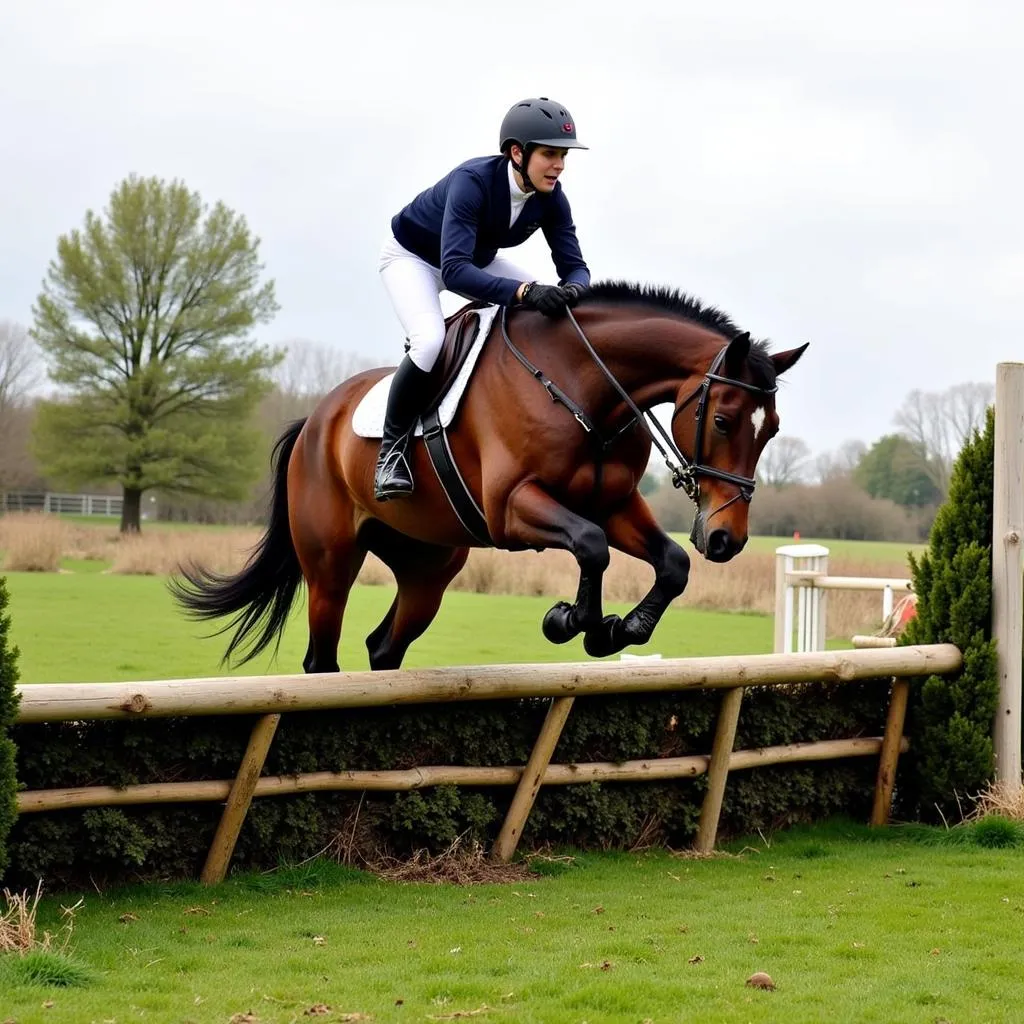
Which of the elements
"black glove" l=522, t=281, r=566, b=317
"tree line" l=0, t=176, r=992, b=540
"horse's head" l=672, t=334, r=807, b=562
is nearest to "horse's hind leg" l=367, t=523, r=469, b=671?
"black glove" l=522, t=281, r=566, b=317

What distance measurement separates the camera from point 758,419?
14.0 ft

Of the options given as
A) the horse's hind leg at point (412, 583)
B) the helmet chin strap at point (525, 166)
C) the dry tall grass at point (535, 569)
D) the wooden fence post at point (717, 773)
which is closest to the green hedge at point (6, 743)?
the horse's hind leg at point (412, 583)

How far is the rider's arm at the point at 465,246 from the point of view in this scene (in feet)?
15.2

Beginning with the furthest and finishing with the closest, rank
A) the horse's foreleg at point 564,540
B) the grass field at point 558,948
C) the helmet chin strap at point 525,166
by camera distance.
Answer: the helmet chin strap at point 525,166 → the horse's foreleg at point 564,540 → the grass field at point 558,948

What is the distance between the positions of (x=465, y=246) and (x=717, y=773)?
2.67 m

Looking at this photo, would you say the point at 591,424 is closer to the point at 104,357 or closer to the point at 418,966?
the point at 418,966

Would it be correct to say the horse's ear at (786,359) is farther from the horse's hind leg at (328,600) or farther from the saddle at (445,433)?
the horse's hind leg at (328,600)

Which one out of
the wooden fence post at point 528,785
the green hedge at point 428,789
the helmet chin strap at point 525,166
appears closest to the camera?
the green hedge at point 428,789

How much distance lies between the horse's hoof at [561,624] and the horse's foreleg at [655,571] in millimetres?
90

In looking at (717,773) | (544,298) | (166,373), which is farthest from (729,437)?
(166,373)

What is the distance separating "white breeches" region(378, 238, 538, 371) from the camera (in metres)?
4.85

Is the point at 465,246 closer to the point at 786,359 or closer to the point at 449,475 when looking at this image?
the point at 449,475

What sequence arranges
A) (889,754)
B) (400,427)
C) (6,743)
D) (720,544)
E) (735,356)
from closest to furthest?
(6,743) → (720,544) → (735,356) → (400,427) → (889,754)

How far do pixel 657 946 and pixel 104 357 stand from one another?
1328 inches
